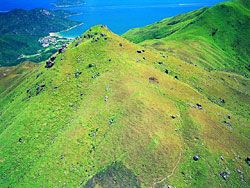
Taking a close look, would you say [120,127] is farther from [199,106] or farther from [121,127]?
[199,106]

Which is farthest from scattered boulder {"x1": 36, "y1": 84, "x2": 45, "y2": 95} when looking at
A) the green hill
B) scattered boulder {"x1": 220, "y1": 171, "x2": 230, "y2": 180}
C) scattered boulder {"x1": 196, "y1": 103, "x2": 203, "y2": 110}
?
scattered boulder {"x1": 220, "y1": 171, "x2": 230, "y2": 180}

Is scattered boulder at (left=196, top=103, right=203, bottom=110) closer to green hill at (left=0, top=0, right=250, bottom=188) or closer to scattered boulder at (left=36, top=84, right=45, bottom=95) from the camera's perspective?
green hill at (left=0, top=0, right=250, bottom=188)

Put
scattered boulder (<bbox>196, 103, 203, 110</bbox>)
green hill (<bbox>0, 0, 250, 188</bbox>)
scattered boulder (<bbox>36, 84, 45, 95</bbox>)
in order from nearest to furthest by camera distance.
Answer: green hill (<bbox>0, 0, 250, 188</bbox>)
scattered boulder (<bbox>196, 103, 203, 110</bbox>)
scattered boulder (<bbox>36, 84, 45, 95</bbox>)

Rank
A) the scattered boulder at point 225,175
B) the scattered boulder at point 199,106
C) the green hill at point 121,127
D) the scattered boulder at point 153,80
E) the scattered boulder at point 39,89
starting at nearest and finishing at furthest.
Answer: the green hill at point 121,127
the scattered boulder at point 225,175
the scattered boulder at point 199,106
the scattered boulder at point 153,80
the scattered boulder at point 39,89

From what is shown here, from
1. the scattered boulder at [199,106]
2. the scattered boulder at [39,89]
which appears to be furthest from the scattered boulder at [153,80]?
the scattered boulder at [39,89]

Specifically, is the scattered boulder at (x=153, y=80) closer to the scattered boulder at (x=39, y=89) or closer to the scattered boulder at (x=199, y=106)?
the scattered boulder at (x=199, y=106)
